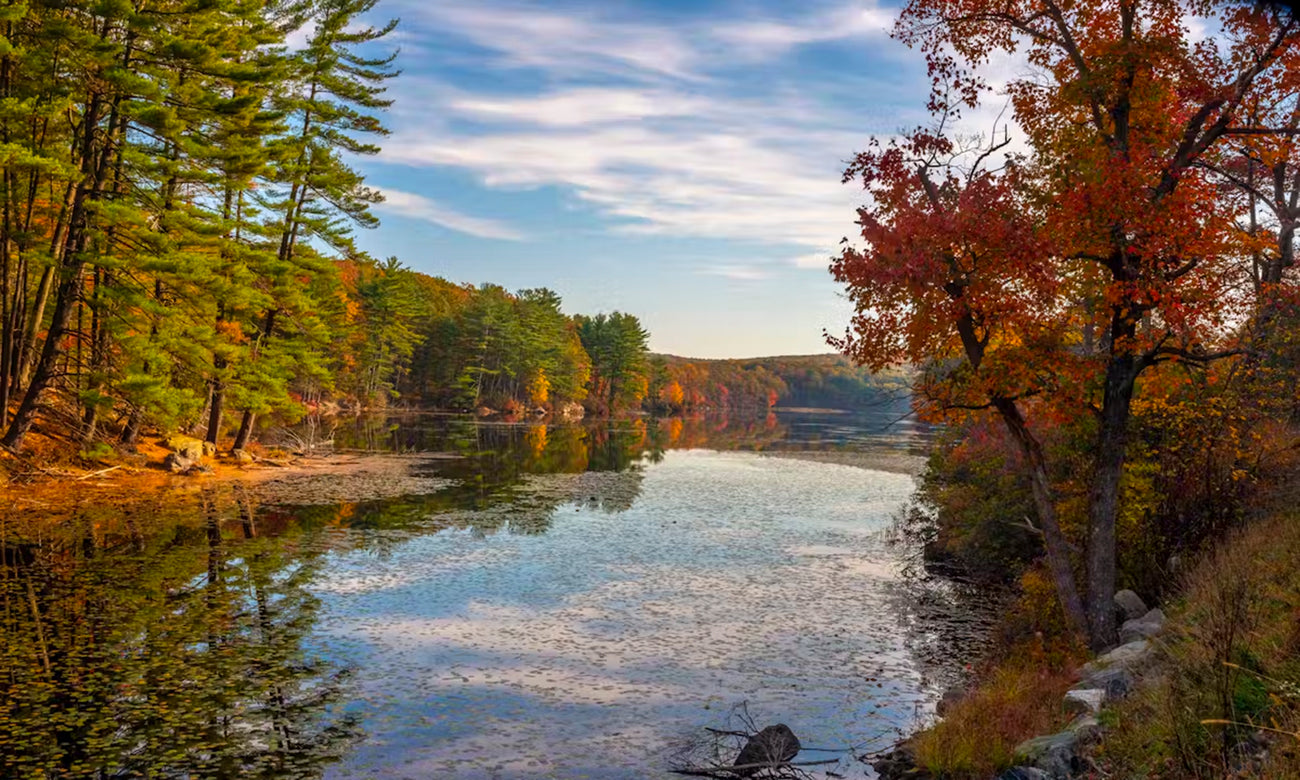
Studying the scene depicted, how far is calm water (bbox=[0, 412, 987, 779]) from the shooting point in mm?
10312

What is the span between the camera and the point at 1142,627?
43.0 feet

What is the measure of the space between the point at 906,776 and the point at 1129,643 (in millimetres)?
4826

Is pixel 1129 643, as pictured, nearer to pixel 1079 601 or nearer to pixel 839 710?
pixel 1079 601

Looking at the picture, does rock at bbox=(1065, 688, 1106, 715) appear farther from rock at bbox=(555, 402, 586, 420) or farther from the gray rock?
rock at bbox=(555, 402, 586, 420)

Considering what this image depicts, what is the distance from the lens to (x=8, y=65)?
2644cm

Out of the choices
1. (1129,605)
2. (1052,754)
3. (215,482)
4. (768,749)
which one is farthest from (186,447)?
(1052,754)

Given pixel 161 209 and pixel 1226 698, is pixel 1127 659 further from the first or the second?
pixel 161 209

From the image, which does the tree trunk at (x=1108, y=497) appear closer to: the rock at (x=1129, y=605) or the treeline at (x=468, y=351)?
the rock at (x=1129, y=605)

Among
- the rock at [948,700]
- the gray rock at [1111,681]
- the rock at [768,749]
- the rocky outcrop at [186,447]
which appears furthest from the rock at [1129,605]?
the rocky outcrop at [186,447]

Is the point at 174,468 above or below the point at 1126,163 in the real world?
below

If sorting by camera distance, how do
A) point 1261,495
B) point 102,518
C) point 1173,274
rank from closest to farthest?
1. point 1173,274
2. point 1261,495
3. point 102,518

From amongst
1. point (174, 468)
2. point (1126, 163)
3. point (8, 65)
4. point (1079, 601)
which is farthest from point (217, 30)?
point (1079, 601)

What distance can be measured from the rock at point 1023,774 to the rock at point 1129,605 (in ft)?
25.8

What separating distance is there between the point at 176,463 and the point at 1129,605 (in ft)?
111
